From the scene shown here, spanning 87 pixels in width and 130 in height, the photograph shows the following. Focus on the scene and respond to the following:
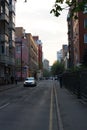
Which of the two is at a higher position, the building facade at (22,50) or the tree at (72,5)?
the building facade at (22,50)

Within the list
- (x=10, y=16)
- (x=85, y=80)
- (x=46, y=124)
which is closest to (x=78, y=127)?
(x=46, y=124)

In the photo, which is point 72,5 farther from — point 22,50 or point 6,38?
point 22,50

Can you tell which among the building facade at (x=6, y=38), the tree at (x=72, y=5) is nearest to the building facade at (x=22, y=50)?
the building facade at (x=6, y=38)

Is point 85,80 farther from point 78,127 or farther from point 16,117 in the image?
point 78,127

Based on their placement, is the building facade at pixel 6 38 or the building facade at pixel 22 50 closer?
the building facade at pixel 6 38

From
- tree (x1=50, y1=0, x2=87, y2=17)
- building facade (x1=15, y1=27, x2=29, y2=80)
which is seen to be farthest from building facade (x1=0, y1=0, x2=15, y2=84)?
tree (x1=50, y1=0, x2=87, y2=17)

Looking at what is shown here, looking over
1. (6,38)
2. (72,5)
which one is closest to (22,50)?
(6,38)

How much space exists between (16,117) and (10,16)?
69332mm

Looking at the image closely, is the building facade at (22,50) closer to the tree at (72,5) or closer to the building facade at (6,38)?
the building facade at (6,38)

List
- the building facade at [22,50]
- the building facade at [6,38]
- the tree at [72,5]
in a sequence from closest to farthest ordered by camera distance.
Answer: the tree at [72,5], the building facade at [6,38], the building facade at [22,50]

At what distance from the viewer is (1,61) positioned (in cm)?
7288

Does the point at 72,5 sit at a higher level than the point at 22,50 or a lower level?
lower

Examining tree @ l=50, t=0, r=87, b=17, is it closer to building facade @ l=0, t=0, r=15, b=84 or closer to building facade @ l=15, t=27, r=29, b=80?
building facade @ l=0, t=0, r=15, b=84

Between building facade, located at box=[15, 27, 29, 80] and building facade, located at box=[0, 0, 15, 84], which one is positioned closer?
building facade, located at box=[0, 0, 15, 84]
